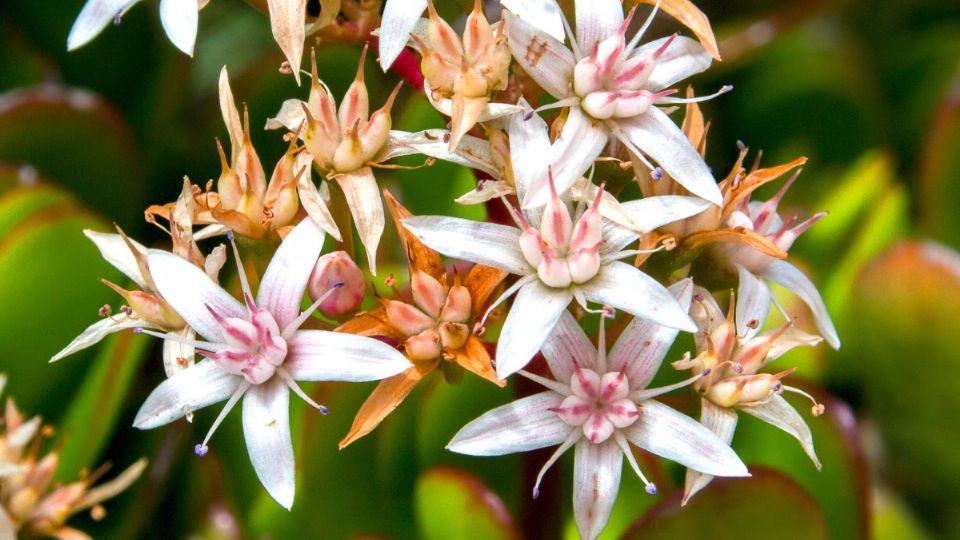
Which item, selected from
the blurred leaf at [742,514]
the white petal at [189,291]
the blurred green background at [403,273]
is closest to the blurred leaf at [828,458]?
the blurred green background at [403,273]

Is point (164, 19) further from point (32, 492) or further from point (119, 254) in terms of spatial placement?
point (32, 492)

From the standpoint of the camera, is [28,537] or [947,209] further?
[947,209]

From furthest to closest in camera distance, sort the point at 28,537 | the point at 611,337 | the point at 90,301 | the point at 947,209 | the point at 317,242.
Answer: the point at 947,209 → the point at 90,301 → the point at 28,537 → the point at 611,337 → the point at 317,242

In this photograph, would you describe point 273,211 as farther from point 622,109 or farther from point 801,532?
point 801,532

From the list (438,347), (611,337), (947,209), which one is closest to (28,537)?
(438,347)

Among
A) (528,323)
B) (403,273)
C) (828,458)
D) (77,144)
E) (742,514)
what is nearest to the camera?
(528,323)

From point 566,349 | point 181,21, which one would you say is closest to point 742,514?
point 566,349
